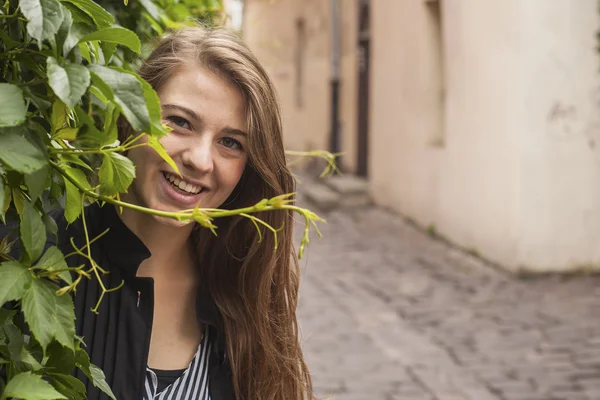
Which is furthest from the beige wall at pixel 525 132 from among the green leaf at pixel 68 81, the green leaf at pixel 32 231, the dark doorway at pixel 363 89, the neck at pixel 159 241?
the green leaf at pixel 68 81

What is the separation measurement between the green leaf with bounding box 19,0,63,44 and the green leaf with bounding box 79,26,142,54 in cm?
7

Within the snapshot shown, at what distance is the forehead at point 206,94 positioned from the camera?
2078 mm

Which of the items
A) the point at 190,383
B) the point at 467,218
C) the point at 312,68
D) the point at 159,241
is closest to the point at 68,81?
the point at 159,241

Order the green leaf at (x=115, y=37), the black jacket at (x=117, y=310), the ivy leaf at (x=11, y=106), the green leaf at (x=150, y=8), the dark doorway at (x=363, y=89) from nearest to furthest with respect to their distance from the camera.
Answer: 1. the ivy leaf at (x=11, y=106)
2. the green leaf at (x=115, y=37)
3. the black jacket at (x=117, y=310)
4. the green leaf at (x=150, y=8)
5. the dark doorway at (x=363, y=89)

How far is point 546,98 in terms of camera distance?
8.86 m

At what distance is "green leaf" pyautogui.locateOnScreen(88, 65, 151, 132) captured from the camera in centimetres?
106

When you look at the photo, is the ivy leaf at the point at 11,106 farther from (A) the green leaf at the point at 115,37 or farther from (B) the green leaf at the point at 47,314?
(B) the green leaf at the point at 47,314

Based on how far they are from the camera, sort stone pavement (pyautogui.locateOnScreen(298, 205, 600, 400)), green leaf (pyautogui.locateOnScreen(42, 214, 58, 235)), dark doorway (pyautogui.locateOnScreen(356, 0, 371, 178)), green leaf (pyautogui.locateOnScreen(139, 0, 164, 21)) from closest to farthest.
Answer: green leaf (pyautogui.locateOnScreen(42, 214, 58, 235)) < green leaf (pyautogui.locateOnScreen(139, 0, 164, 21)) < stone pavement (pyautogui.locateOnScreen(298, 205, 600, 400)) < dark doorway (pyautogui.locateOnScreen(356, 0, 371, 178))

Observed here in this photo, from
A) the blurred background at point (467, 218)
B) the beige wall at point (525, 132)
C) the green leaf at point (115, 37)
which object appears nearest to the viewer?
the green leaf at point (115, 37)

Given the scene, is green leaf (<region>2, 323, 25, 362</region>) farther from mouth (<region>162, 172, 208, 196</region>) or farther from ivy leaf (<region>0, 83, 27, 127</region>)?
mouth (<region>162, 172, 208, 196</region>)

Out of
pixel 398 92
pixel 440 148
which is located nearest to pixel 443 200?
pixel 440 148

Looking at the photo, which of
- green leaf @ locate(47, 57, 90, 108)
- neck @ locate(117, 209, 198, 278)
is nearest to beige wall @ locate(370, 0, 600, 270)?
neck @ locate(117, 209, 198, 278)

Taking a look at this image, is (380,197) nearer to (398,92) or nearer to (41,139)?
(398,92)

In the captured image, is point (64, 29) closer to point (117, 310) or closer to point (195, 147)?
point (195, 147)
